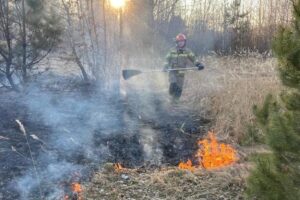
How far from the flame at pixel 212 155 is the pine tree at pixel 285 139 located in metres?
2.19

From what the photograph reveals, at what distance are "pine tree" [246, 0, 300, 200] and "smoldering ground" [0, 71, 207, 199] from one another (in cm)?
252

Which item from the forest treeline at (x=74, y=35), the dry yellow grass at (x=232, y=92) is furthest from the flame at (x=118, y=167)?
the forest treeline at (x=74, y=35)

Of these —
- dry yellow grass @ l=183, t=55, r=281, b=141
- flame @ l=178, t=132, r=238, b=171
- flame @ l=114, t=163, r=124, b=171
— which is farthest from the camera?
dry yellow grass @ l=183, t=55, r=281, b=141

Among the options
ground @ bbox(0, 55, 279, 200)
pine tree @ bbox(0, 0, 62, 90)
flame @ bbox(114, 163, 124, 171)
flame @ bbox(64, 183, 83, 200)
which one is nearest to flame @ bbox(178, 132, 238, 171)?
ground @ bbox(0, 55, 279, 200)

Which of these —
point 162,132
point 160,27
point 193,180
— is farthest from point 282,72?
point 160,27

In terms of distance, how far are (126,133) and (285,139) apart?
15.0ft

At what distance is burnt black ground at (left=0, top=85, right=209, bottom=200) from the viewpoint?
16.3ft

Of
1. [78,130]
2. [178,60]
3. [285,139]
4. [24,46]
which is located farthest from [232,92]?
[285,139]

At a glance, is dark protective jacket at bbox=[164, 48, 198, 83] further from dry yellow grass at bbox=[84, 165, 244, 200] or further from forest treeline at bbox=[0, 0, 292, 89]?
dry yellow grass at bbox=[84, 165, 244, 200]

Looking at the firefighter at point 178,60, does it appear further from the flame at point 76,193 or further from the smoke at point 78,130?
the flame at point 76,193

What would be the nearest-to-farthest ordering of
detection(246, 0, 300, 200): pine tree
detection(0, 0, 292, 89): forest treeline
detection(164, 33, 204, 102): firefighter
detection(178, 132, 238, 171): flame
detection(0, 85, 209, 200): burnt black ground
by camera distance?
detection(246, 0, 300, 200): pine tree
detection(0, 85, 209, 200): burnt black ground
detection(178, 132, 238, 171): flame
detection(0, 0, 292, 89): forest treeline
detection(164, 33, 204, 102): firefighter

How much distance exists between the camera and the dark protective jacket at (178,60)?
9.09 metres

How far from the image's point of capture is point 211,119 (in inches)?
307

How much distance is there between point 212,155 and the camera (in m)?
5.64
